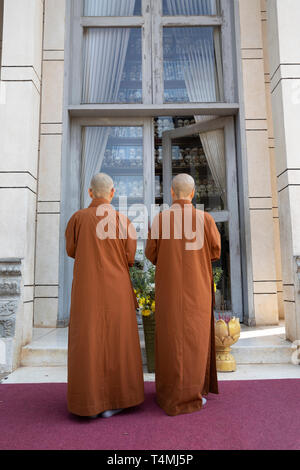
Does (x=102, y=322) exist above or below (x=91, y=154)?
below

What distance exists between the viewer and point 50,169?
4609 mm

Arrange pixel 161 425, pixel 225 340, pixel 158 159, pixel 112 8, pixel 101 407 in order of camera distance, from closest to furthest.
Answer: pixel 161 425 < pixel 101 407 < pixel 225 340 < pixel 158 159 < pixel 112 8

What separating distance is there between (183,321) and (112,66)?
4029 mm

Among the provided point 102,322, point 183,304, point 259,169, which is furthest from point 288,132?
point 102,322

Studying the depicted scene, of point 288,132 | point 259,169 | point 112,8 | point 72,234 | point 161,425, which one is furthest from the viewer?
point 112,8

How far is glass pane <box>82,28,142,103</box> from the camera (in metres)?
4.97

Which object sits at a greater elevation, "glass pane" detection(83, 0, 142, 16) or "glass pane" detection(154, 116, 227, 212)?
"glass pane" detection(83, 0, 142, 16)

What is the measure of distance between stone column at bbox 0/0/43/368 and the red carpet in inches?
42.6

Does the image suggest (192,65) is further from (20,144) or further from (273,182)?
(20,144)

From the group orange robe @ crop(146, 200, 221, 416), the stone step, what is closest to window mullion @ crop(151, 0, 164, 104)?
orange robe @ crop(146, 200, 221, 416)

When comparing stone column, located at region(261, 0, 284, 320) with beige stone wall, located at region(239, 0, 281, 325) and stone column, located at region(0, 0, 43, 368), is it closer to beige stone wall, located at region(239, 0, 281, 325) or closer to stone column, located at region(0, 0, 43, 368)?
beige stone wall, located at region(239, 0, 281, 325)

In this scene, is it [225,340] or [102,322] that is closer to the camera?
[102,322]

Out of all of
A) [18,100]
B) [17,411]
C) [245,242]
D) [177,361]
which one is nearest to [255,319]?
[245,242]
